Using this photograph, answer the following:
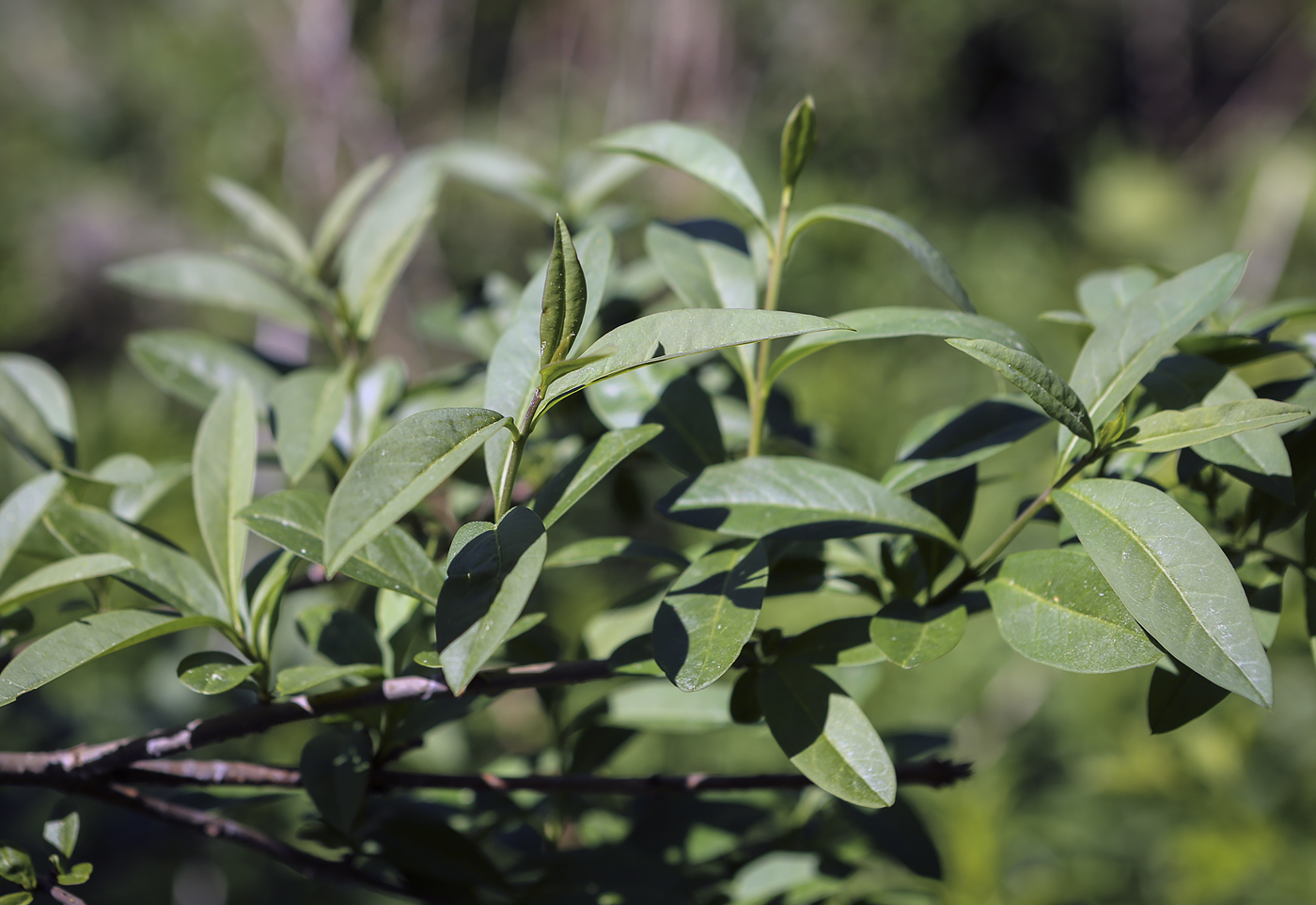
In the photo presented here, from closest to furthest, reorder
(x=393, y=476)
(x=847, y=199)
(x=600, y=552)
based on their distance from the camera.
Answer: (x=393, y=476), (x=600, y=552), (x=847, y=199)

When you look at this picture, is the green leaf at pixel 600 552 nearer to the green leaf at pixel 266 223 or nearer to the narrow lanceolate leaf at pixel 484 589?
the narrow lanceolate leaf at pixel 484 589

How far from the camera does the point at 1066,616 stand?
0.25 m

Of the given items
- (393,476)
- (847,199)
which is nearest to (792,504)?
(393,476)

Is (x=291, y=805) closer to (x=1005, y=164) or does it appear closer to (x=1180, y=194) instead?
(x=1180, y=194)

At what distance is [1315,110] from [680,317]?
13.6ft

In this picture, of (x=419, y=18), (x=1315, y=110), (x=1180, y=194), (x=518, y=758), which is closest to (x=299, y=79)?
(x=419, y=18)

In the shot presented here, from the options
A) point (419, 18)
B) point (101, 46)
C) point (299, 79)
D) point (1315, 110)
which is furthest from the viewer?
point (101, 46)

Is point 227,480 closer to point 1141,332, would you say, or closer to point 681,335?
point 681,335

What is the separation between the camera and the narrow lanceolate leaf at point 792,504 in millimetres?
289

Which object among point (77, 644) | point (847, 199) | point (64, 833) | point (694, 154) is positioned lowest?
point (847, 199)

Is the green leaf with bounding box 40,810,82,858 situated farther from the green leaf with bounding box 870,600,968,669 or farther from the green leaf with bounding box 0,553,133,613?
the green leaf with bounding box 870,600,968,669

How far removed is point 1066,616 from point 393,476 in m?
0.20

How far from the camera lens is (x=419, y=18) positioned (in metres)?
2.14

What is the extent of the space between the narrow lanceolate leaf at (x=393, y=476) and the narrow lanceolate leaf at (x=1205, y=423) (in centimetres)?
20
